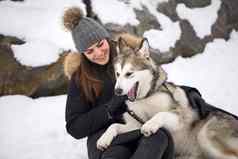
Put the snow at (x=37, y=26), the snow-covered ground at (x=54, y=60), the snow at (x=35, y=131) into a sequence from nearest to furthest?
the snow at (x=35, y=131) < the snow-covered ground at (x=54, y=60) < the snow at (x=37, y=26)

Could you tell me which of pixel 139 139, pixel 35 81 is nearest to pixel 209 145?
pixel 139 139

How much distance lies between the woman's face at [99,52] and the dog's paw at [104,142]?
2.13ft

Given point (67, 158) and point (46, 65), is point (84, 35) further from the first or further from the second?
point (46, 65)

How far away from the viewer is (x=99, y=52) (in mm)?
3154

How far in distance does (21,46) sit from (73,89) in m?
2.89

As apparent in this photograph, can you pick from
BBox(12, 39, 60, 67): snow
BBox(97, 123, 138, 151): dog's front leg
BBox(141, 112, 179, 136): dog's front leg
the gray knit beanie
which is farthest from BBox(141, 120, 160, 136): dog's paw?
BBox(12, 39, 60, 67): snow

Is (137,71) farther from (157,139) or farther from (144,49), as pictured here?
(157,139)

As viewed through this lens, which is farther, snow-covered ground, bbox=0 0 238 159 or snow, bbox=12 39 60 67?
snow, bbox=12 39 60 67

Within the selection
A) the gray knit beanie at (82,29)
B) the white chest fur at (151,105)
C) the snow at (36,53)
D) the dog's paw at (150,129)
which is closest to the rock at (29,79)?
the snow at (36,53)

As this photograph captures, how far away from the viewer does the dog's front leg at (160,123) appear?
277 centimetres

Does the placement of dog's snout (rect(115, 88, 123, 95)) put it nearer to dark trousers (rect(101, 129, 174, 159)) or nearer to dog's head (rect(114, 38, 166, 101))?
dog's head (rect(114, 38, 166, 101))

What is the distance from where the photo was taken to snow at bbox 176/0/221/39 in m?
7.37

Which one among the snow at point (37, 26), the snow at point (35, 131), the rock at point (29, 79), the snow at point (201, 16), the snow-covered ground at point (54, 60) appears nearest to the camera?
the snow at point (35, 131)

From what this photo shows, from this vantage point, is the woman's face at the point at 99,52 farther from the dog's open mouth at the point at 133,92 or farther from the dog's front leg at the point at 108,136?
the dog's front leg at the point at 108,136
